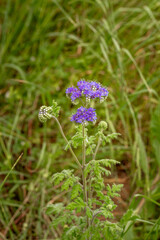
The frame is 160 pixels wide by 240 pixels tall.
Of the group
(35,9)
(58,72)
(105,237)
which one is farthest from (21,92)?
(105,237)

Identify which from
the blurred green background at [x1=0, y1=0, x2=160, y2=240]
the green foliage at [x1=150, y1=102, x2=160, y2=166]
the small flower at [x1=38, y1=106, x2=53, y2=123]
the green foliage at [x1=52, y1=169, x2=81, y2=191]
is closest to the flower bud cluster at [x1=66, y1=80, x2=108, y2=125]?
the small flower at [x1=38, y1=106, x2=53, y2=123]

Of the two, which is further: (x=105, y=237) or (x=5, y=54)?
(x=5, y=54)

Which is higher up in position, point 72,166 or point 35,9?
point 35,9

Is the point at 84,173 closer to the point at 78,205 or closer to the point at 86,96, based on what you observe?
the point at 78,205

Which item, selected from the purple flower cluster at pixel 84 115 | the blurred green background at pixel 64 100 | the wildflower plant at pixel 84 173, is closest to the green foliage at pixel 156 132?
the blurred green background at pixel 64 100

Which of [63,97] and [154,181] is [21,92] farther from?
[154,181]

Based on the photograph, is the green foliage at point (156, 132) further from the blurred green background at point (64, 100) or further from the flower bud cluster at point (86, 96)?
the flower bud cluster at point (86, 96)
